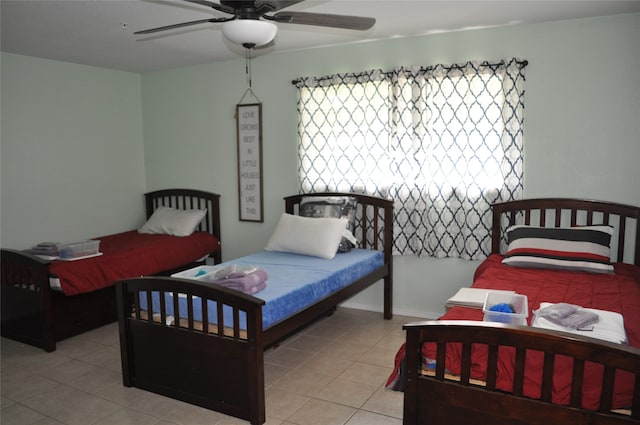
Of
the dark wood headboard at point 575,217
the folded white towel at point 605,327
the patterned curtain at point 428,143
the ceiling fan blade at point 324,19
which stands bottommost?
the folded white towel at point 605,327

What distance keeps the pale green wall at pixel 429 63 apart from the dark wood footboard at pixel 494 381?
7.03 ft

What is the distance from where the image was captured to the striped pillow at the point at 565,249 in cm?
331

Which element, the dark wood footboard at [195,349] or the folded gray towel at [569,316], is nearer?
the folded gray towel at [569,316]

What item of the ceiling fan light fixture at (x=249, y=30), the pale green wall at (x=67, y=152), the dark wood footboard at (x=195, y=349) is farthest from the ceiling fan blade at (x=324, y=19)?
the pale green wall at (x=67, y=152)

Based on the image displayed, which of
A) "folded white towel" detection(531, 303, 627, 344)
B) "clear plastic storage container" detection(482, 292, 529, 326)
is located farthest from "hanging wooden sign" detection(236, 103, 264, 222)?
"folded white towel" detection(531, 303, 627, 344)

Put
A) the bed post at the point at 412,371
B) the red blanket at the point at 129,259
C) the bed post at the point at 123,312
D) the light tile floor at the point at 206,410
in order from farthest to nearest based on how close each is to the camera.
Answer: the red blanket at the point at 129,259 < the bed post at the point at 123,312 < the light tile floor at the point at 206,410 < the bed post at the point at 412,371

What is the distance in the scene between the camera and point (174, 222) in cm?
506

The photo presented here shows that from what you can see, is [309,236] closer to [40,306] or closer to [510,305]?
[510,305]

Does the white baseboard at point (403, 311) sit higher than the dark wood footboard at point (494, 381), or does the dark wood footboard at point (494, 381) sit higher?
the dark wood footboard at point (494, 381)

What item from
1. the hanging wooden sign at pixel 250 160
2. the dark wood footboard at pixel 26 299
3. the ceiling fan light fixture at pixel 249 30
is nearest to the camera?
the ceiling fan light fixture at pixel 249 30

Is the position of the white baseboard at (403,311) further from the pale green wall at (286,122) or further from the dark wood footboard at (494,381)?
the dark wood footboard at (494,381)

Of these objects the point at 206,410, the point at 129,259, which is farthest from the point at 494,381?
the point at 129,259

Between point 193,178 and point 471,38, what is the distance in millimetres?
3184

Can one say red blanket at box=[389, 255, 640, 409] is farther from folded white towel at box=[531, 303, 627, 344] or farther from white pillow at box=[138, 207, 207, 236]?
white pillow at box=[138, 207, 207, 236]
